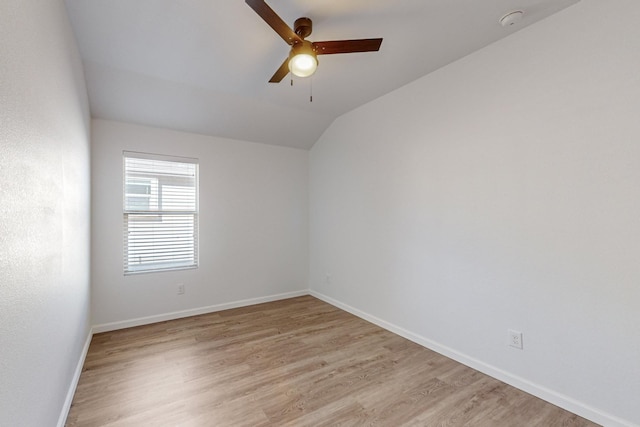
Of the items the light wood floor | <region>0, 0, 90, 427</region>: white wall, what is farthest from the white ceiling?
the light wood floor

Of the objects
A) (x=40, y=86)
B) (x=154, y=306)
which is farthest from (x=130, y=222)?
(x=40, y=86)

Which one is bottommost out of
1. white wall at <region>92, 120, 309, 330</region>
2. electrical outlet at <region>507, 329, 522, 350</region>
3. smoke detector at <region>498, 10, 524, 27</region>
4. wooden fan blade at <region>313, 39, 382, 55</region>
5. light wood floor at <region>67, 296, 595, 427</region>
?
light wood floor at <region>67, 296, 595, 427</region>

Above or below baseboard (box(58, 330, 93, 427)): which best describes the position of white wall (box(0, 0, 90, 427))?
above

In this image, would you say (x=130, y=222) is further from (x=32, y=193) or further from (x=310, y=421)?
(x=310, y=421)

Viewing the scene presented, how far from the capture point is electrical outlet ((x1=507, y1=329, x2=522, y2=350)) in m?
2.19

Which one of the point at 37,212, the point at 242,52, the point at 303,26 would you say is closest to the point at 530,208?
the point at 303,26

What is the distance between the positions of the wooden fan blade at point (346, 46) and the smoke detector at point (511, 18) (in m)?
0.98

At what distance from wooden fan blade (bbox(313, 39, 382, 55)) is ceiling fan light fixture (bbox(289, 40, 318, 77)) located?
0.06 meters

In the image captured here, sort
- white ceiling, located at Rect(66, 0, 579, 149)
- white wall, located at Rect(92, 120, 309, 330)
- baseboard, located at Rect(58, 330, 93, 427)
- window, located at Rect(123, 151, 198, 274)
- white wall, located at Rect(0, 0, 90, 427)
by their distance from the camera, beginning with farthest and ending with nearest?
window, located at Rect(123, 151, 198, 274), white wall, located at Rect(92, 120, 309, 330), white ceiling, located at Rect(66, 0, 579, 149), baseboard, located at Rect(58, 330, 93, 427), white wall, located at Rect(0, 0, 90, 427)

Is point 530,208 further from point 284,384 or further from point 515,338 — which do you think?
point 284,384

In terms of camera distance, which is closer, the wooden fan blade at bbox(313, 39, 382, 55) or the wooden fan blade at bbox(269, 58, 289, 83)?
the wooden fan blade at bbox(313, 39, 382, 55)

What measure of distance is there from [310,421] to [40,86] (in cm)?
233

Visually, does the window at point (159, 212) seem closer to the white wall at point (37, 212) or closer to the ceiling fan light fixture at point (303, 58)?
the white wall at point (37, 212)

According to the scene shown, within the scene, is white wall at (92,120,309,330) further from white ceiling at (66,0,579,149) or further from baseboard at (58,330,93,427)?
baseboard at (58,330,93,427)
